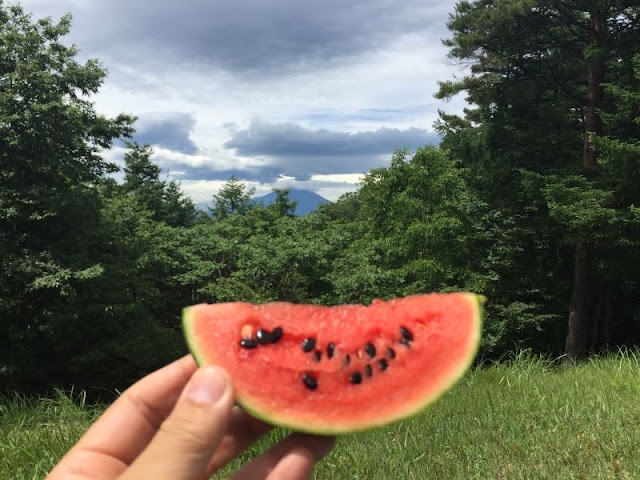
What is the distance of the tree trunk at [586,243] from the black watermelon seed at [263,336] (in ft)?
46.9

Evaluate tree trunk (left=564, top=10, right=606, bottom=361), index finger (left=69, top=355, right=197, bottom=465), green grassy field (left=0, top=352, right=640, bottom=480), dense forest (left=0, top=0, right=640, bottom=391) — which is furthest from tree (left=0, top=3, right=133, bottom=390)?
tree trunk (left=564, top=10, right=606, bottom=361)

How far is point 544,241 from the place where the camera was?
19016 millimetres

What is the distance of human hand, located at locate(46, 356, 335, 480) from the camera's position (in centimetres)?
129

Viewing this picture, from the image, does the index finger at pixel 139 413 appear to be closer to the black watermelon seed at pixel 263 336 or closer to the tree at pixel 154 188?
the black watermelon seed at pixel 263 336

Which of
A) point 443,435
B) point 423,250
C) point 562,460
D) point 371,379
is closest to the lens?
point 371,379

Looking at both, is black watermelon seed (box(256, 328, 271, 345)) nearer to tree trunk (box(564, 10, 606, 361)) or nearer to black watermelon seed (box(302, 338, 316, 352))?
black watermelon seed (box(302, 338, 316, 352))

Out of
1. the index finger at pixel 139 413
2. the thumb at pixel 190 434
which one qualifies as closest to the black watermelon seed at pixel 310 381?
the thumb at pixel 190 434

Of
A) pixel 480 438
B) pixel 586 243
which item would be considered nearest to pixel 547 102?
pixel 586 243

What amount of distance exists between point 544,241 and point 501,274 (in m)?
2.24

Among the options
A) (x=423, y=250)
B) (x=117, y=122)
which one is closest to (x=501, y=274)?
(x=423, y=250)

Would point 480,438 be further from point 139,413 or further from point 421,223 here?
point 421,223

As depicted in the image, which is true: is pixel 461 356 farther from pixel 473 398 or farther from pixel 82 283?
pixel 82 283

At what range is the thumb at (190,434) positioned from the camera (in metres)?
1.26

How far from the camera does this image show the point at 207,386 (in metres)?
1.39
